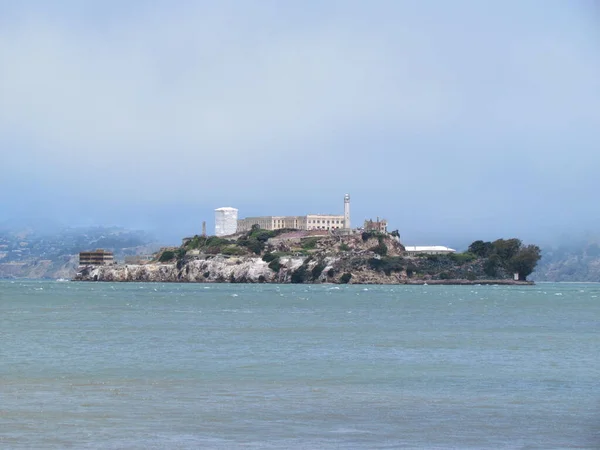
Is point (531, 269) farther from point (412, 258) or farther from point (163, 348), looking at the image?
point (163, 348)

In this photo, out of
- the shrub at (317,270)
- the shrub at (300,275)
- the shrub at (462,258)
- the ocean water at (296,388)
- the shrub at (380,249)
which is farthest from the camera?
the shrub at (380,249)

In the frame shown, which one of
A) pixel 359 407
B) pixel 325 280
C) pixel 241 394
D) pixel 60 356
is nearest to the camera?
pixel 359 407

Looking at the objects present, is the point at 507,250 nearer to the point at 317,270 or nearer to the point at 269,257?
the point at 317,270

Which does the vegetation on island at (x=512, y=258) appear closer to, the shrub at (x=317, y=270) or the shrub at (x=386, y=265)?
the shrub at (x=386, y=265)

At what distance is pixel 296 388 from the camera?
85.5 ft

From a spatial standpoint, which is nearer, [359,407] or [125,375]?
[359,407]

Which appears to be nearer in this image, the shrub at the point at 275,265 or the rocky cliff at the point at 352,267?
the rocky cliff at the point at 352,267

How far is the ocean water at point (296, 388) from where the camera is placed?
19.3 m

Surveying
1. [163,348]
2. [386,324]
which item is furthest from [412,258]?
[163,348]

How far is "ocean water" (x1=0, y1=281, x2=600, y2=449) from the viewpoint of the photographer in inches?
759

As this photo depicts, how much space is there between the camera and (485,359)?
34.8m

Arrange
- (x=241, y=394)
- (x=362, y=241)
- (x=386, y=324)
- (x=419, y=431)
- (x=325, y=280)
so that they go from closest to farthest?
(x=419, y=431), (x=241, y=394), (x=386, y=324), (x=325, y=280), (x=362, y=241)

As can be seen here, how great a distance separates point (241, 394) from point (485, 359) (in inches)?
492

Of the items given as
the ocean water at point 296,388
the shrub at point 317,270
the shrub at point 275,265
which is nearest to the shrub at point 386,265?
the shrub at point 317,270
